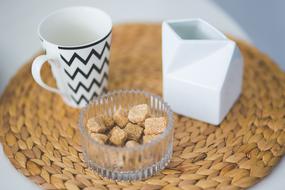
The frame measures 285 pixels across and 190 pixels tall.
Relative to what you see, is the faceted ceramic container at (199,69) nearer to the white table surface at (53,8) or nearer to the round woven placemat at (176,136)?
the round woven placemat at (176,136)

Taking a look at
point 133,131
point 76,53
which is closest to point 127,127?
point 133,131

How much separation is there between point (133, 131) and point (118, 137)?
1.1 inches

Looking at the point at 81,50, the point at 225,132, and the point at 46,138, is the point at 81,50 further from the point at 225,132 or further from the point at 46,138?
the point at 225,132

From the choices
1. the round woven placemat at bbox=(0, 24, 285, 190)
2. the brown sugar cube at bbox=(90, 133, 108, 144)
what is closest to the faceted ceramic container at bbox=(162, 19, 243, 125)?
the round woven placemat at bbox=(0, 24, 285, 190)

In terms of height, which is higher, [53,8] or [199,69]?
[199,69]

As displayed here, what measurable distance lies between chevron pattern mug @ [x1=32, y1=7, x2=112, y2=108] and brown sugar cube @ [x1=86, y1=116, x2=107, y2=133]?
84 mm

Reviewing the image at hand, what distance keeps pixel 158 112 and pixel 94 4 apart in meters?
0.42

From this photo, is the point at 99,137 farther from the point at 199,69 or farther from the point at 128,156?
the point at 199,69

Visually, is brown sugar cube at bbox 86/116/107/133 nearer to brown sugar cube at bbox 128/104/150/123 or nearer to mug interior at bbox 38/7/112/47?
brown sugar cube at bbox 128/104/150/123

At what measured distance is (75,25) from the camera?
788 millimetres

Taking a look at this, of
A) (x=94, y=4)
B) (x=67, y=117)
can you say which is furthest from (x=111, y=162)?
(x=94, y=4)

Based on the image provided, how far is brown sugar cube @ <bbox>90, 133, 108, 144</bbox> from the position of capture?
639mm

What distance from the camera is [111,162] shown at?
63 cm

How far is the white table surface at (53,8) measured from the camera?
93 centimetres
